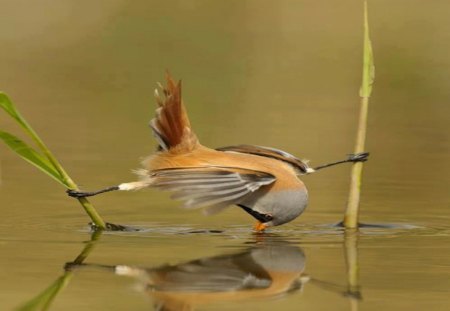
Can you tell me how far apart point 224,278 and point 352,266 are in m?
0.68

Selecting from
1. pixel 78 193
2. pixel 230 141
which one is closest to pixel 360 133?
pixel 78 193

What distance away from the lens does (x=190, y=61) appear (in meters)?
17.4

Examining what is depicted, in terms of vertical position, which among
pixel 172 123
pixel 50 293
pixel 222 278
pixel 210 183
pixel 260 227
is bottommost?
pixel 50 293

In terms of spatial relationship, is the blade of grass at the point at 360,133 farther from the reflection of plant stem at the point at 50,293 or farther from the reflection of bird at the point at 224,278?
the reflection of plant stem at the point at 50,293

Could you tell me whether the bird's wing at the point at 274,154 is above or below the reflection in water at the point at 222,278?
above

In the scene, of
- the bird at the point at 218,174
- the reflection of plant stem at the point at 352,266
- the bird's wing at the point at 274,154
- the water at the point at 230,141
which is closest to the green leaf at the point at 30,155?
the bird at the point at 218,174

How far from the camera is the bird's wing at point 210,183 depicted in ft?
22.2

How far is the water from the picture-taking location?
596 centimetres

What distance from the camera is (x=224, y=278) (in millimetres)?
6023

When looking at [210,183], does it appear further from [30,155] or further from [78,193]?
[30,155]

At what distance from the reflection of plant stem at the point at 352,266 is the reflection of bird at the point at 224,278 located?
203 mm

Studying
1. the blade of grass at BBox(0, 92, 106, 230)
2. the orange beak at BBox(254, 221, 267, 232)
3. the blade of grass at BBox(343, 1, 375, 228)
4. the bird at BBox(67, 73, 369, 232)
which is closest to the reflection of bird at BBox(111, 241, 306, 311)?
the bird at BBox(67, 73, 369, 232)

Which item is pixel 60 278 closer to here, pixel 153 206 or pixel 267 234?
pixel 267 234

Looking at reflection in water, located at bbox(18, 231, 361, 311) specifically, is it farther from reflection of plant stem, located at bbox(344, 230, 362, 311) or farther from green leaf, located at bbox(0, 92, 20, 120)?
green leaf, located at bbox(0, 92, 20, 120)
